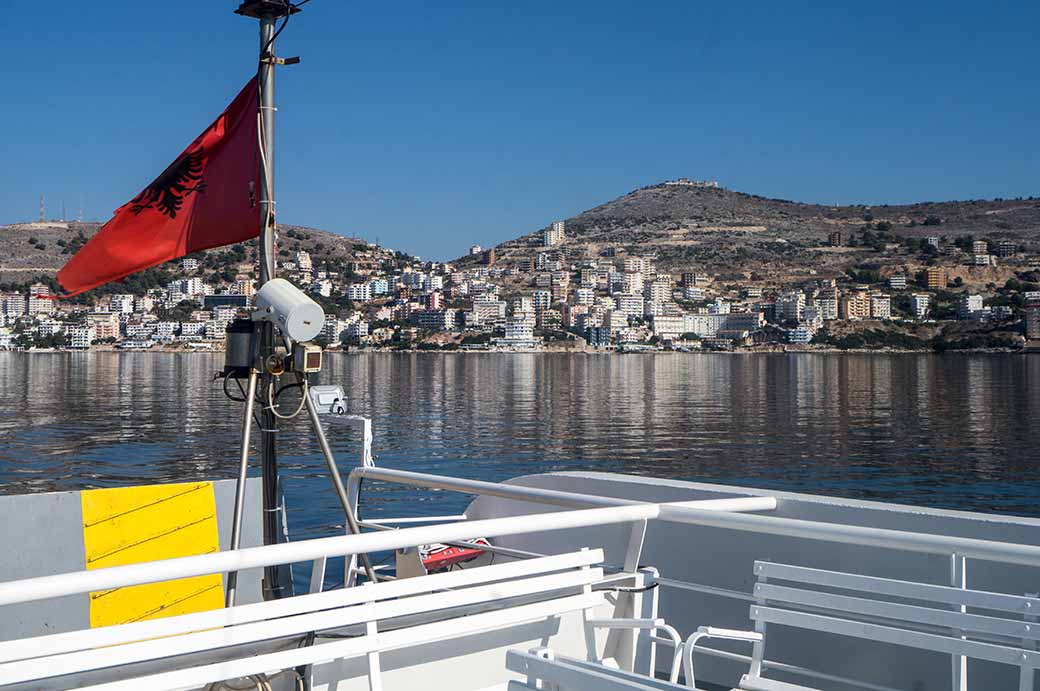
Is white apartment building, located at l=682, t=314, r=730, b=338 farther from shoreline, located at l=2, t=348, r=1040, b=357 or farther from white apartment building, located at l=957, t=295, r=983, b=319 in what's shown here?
white apartment building, located at l=957, t=295, r=983, b=319

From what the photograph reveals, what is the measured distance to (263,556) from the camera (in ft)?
7.63

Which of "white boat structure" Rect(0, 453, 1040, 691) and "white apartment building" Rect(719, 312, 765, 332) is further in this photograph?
"white apartment building" Rect(719, 312, 765, 332)

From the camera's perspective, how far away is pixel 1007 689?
3.59 meters

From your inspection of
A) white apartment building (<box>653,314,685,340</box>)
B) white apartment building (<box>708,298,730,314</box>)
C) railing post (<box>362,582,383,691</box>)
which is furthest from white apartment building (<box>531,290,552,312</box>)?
railing post (<box>362,582,383,691</box>)

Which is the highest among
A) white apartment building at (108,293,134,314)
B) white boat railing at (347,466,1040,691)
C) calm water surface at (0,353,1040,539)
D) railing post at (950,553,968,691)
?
white apartment building at (108,293,134,314)

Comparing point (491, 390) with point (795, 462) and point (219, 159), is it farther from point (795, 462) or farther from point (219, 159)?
point (219, 159)

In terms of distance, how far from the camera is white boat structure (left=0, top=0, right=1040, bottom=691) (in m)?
2.26

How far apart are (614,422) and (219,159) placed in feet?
127

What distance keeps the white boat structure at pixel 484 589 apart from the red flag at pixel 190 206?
0.52 ft

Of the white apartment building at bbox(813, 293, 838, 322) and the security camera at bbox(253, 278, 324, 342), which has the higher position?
the white apartment building at bbox(813, 293, 838, 322)

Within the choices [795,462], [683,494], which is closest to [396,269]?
[795,462]

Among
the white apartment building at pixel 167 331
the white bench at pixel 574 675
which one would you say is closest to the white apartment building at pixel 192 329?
the white apartment building at pixel 167 331

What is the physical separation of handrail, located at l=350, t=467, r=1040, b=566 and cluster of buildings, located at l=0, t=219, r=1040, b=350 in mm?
130226

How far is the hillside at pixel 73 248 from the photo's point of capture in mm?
148000
